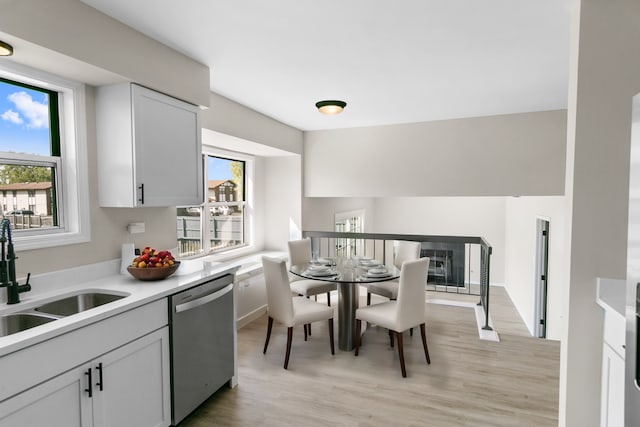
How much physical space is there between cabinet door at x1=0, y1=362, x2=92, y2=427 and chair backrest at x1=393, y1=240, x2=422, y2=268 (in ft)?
11.5

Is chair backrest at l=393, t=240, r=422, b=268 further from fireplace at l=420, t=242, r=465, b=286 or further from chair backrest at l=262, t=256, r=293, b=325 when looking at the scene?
fireplace at l=420, t=242, r=465, b=286

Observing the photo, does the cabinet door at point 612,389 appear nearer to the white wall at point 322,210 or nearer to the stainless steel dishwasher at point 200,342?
the stainless steel dishwasher at point 200,342

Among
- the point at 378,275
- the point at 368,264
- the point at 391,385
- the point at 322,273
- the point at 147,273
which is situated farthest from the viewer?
the point at 368,264

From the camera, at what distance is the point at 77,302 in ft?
6.96

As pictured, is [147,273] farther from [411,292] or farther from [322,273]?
[411,292]

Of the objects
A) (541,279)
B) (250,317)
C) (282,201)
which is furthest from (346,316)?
(541,279)

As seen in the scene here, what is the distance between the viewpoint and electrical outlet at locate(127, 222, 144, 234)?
2.63m

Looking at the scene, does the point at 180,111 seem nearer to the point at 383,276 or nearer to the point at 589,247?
the point at 383,276

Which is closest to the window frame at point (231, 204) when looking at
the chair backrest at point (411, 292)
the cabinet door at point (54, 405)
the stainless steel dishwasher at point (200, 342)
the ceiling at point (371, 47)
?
the ceiling at point (371, 47)

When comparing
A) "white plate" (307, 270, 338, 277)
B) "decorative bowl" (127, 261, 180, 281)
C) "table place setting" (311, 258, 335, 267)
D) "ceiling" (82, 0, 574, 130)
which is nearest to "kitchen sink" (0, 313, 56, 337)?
"decorative bowl" (127, 261, 180, 281)

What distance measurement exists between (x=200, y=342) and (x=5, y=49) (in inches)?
75.5

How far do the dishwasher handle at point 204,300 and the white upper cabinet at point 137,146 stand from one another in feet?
2.34

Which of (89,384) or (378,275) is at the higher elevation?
(378,275)

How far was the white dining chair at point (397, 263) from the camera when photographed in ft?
13.5
